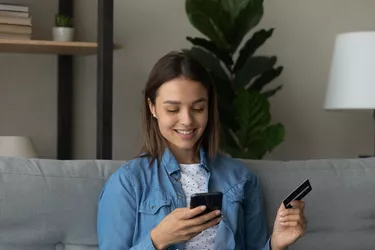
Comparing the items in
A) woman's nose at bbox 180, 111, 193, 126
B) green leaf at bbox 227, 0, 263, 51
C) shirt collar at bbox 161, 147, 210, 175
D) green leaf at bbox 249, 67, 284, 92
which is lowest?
shirt collar at bbox 161, 147, 210, 175

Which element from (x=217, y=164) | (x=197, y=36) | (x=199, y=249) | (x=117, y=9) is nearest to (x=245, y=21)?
(x=197, y=36)

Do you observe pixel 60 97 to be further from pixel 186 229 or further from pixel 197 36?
pixel 186 229

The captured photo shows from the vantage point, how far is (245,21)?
2439 mm

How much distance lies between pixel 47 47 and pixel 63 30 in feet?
0.31

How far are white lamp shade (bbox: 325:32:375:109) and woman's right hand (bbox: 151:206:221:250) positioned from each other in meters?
1.14

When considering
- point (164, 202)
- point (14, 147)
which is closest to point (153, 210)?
point (164, 202)

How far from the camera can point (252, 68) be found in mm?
2549

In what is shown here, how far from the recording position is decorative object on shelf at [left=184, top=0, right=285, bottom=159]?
2.41 metres

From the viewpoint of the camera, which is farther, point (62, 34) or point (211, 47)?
point (211, 47)

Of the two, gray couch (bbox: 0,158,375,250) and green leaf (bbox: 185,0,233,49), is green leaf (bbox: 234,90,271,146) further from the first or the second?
gray couch (bbox: 0,158,375,250)

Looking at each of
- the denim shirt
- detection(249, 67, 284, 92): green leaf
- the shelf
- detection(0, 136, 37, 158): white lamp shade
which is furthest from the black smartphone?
detection(249, 67, 284, 92): green leaf

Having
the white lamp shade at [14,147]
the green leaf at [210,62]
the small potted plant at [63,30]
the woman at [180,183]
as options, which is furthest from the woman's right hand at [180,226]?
the green leaf at [210,62]

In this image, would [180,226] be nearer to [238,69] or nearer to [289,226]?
[289,226]

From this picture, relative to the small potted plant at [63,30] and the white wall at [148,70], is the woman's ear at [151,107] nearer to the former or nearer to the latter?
the small potted plant at [63,30]
